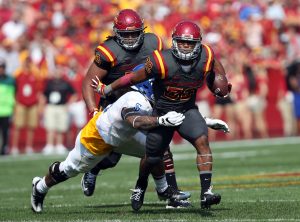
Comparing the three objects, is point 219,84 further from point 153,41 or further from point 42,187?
point 42,187

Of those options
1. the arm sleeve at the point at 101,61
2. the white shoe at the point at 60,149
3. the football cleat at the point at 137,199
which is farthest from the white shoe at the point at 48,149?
the football cleat at the point at 137,199

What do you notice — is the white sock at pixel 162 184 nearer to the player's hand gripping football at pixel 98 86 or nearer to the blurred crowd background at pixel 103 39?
the player's hand gripping football at pixel 98 86

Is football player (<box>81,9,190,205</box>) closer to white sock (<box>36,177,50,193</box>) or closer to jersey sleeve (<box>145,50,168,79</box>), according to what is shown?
white sock (<box>36,177,50,193</box>)

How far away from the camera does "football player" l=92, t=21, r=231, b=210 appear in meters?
8.17

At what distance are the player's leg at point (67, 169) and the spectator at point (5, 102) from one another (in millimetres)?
10375

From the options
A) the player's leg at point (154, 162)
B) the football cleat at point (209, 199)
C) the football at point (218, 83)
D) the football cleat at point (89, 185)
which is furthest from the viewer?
the football cleat at point (89, 185)

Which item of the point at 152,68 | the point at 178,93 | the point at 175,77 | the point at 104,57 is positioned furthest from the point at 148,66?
the point at 104,57

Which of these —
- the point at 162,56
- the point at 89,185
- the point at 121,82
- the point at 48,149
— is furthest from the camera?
the point at 48,149

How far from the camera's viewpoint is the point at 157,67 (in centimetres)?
817

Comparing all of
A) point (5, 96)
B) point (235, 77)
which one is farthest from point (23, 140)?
point (235, 77)

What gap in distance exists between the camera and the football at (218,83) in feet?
28.0

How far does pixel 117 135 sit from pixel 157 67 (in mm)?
751

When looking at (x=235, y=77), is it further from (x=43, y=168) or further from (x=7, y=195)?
(x=7, y=195)

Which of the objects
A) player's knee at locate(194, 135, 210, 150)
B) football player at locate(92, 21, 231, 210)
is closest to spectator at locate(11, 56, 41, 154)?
football player at locate(92, 21, 231, 210)
